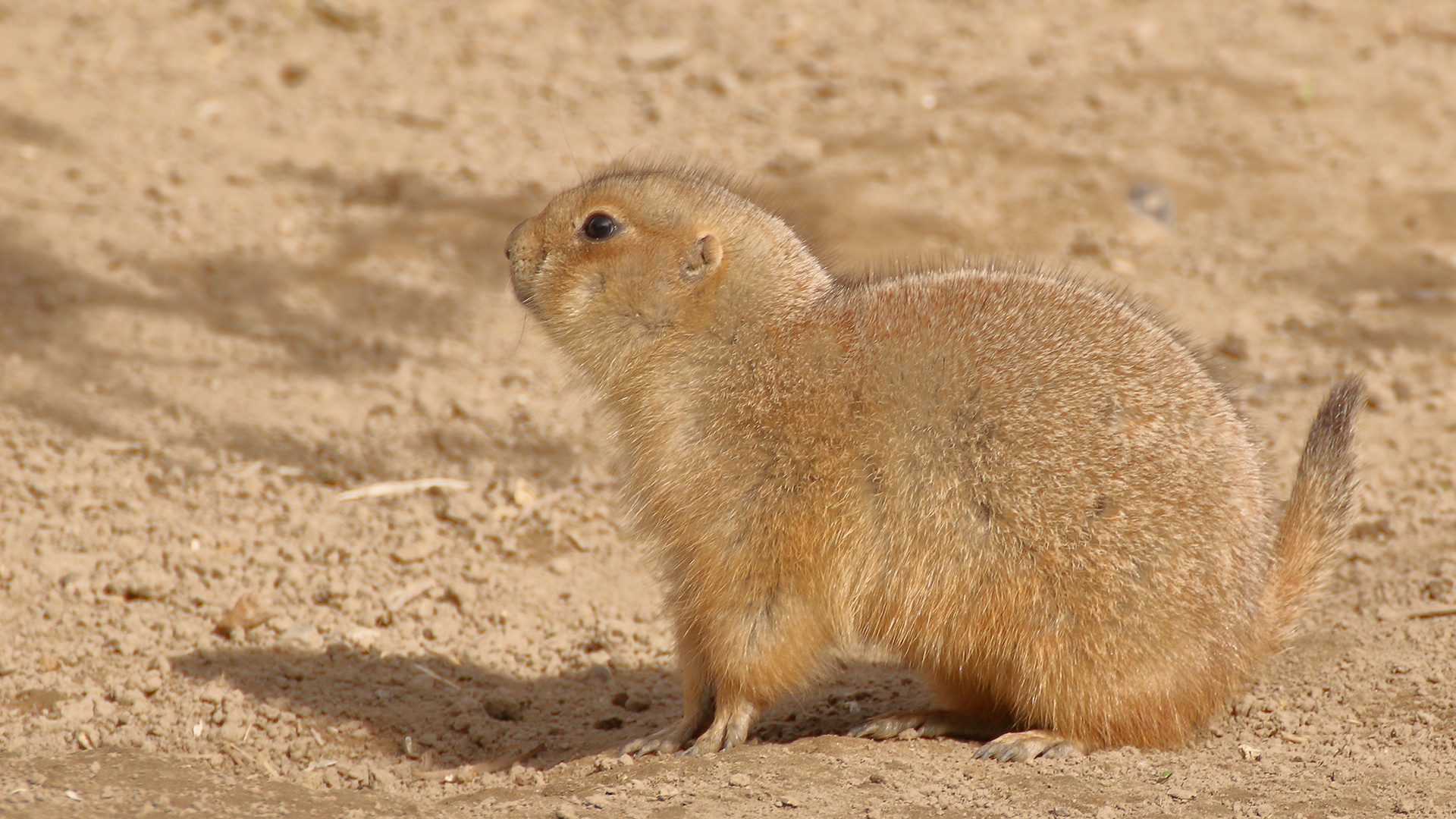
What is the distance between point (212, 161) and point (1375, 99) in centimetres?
808

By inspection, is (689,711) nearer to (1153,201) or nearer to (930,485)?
(930,485)

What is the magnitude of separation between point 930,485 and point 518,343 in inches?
142

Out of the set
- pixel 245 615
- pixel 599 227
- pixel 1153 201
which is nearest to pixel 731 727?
pixel 599 227

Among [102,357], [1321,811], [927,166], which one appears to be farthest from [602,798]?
[927,166]

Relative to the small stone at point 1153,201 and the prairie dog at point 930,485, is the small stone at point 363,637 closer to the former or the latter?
the prairie dog at point 930,485

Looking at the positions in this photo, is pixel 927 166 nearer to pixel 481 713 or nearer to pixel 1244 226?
pixel 1244 226

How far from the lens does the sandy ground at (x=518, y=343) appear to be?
4.15 m

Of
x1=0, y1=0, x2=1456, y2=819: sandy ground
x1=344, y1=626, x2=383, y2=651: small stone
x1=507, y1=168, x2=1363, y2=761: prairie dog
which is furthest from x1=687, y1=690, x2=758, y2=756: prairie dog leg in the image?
x1=344, y1=626, x2=383, y2=651: small stone

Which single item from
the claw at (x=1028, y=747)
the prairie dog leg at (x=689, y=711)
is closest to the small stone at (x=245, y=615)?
the prairie dog leg at (x=689, y=711)

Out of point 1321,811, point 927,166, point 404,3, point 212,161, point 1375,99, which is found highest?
point 1375,99

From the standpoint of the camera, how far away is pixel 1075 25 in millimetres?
10617

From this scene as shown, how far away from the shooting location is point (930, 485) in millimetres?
3842

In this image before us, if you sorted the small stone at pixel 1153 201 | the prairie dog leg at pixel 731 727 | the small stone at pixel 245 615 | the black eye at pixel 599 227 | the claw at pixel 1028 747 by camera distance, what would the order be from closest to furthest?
the claw at pixel 1028 747, the prairie dog leg at pixel 731 727, the black eye at pixel 599 227, the small stone at pixel 245 615, the small stone at pixel 1153 201

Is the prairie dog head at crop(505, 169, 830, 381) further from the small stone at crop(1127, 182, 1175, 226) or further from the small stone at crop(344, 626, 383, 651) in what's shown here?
the small stone at crop(1127, 182, 1175, 226)
